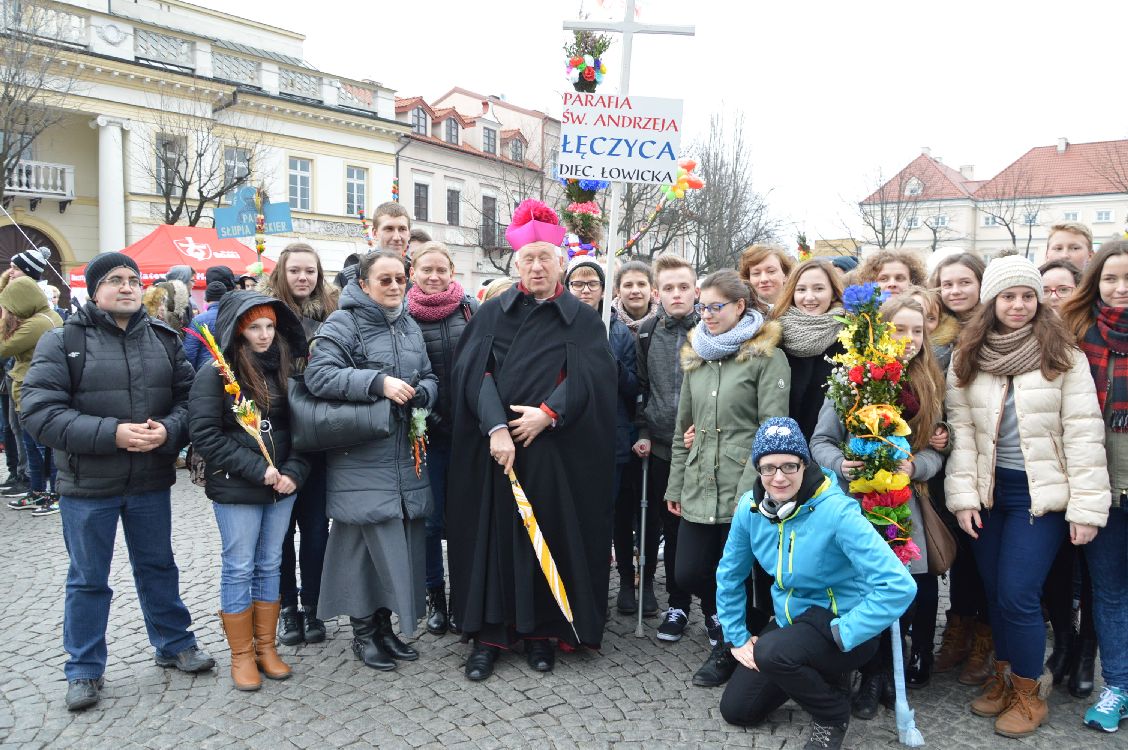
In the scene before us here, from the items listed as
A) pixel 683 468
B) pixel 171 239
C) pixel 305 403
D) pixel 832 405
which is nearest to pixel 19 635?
pixel 305 403

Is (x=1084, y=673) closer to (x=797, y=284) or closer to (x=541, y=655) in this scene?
(x=797, y=284)

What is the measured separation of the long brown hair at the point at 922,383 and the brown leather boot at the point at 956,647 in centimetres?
126

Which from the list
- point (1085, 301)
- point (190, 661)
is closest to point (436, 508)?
point (190, 661)

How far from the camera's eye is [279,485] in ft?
13.0

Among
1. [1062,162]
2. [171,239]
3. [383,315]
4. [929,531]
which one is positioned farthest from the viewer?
[1062,162]

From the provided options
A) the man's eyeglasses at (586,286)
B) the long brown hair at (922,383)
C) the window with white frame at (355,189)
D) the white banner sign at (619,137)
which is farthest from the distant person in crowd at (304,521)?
the window with white frame at (355,189)

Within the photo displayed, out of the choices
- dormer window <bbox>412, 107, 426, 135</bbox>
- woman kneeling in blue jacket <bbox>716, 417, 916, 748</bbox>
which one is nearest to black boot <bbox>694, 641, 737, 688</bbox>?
woman kneeling in blue jacket <bbox>716, 417, 916, 748</bbox>

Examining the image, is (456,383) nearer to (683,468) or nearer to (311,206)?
(683,468)

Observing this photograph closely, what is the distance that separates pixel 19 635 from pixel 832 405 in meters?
4.88

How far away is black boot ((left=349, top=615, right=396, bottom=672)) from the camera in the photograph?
415cm

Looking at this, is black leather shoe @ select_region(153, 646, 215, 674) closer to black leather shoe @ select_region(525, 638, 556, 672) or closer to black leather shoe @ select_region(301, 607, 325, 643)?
black leather shoe @ select_region(301, 607, 325, 643)

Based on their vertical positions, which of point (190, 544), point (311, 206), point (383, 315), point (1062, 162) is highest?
point (1062, 162)

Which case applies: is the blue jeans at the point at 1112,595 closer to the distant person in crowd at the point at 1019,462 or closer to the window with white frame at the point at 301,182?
the distant person in crowd at the point at 1019,462

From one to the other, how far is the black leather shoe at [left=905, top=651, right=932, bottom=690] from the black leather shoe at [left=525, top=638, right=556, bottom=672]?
6.09 ft
